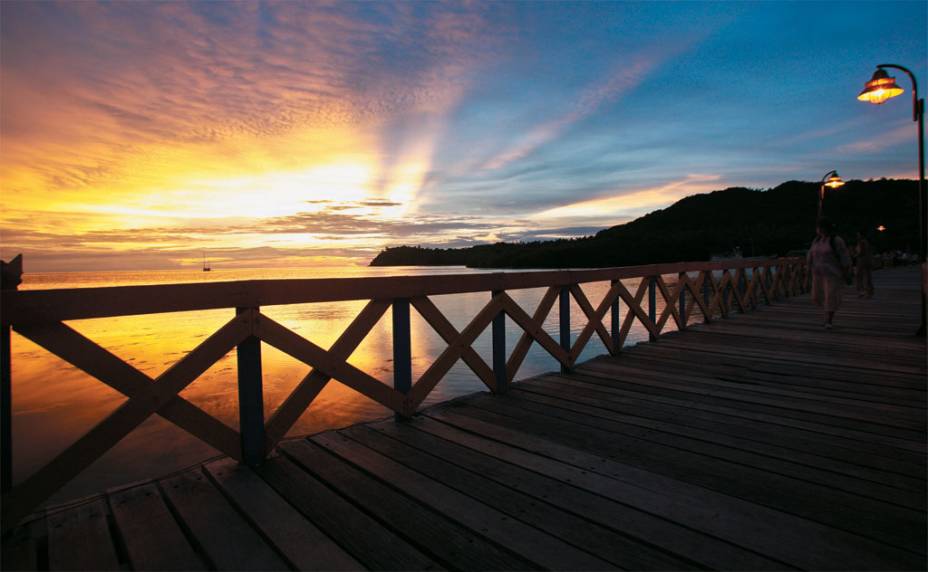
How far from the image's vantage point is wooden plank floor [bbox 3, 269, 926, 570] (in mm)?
1777

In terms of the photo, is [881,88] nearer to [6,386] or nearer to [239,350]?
[239,350]

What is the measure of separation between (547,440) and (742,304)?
29.5 ft

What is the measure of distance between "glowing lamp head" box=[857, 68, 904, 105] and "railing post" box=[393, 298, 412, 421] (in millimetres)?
9157

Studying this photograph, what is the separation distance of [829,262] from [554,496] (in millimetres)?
7733

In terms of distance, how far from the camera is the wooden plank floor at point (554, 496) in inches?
70.0

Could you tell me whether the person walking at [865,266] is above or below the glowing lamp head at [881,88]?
below

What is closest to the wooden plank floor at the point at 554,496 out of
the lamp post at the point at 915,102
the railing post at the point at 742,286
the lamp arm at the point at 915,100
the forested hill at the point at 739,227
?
the lamp post at the point at 915,102

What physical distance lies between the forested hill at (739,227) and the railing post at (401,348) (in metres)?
53.7

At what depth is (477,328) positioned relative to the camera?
386cm

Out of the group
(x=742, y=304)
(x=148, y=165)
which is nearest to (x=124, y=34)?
(x=148, y=165)

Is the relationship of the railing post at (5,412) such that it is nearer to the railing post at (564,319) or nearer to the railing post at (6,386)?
the railing post at (6,386)

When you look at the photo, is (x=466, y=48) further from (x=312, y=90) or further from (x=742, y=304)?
(x=742, y=304)

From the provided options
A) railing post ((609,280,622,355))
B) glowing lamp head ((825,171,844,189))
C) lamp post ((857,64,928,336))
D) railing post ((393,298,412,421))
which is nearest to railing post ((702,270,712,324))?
lamp post ((857,64,928,336))

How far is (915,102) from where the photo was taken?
7051 mm
